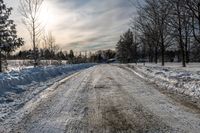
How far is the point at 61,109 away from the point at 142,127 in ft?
10.5

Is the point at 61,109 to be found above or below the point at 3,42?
below

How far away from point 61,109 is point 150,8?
90.3 ft

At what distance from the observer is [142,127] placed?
268 inches

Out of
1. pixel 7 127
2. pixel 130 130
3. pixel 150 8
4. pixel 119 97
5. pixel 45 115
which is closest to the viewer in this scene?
pixel 130 130

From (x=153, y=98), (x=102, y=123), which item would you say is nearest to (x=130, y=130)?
(x=102, y=123)

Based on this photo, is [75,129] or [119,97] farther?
[119,97]

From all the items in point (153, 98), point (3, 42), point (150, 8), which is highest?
point (150, 8)

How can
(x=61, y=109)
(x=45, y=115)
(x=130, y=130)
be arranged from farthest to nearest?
(x=61, y=109) → (x=45, y=115) → (x=130, y=130)

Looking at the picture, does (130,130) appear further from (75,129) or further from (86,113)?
(86,113)

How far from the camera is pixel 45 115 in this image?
27.7ft

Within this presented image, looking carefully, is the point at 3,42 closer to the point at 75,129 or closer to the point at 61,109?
the point at 61,109

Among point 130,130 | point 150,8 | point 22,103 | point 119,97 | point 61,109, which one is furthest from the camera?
point 150,8

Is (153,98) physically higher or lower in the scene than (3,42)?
lower

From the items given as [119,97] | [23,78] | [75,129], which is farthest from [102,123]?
[23,78]
